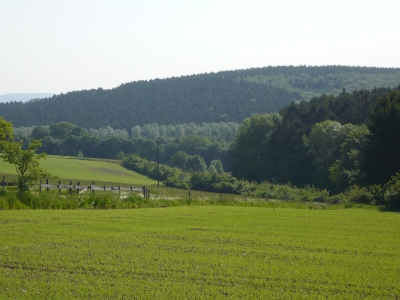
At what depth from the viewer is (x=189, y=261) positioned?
44.3 feet

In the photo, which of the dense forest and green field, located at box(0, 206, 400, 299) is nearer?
green field, located at box(0, 206, 400, 299)

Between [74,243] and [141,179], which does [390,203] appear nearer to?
[74,243]

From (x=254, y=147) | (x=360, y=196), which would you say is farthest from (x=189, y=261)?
(x=254, y=147)

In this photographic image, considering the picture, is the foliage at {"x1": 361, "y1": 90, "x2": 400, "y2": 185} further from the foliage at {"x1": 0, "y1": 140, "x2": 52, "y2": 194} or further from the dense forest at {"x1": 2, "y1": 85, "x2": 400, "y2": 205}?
the foliage at {"x1": 0, "y1": 140, "x2": 52, "y2": 194}

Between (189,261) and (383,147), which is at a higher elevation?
(383,147)

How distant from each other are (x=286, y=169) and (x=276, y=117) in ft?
51.6

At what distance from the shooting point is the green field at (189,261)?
10.7 metres

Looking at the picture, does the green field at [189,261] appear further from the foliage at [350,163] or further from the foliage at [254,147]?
the foliage at [254,147]

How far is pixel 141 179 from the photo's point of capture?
101 meters

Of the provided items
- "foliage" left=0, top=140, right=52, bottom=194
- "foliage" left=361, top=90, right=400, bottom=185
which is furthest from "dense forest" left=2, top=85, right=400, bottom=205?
"foliage" left=0, top=140, right=52, bottom=194

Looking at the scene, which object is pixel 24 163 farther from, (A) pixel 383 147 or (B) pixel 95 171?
(B) pixel 95 171

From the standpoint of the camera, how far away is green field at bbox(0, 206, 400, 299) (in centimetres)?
1073

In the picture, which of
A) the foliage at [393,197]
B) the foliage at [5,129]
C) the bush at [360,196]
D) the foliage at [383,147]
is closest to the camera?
the foliage at [393,197]

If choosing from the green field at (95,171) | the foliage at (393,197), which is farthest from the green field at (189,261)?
the green field at (95,171)
